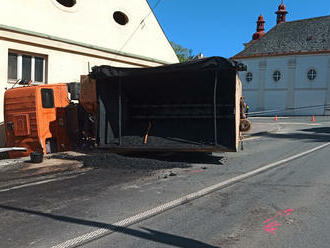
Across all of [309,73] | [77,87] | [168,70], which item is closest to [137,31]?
[77,87]

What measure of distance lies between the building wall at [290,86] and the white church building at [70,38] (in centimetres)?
3005

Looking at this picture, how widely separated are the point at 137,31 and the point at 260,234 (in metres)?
14.3

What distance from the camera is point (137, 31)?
1630 centimetres

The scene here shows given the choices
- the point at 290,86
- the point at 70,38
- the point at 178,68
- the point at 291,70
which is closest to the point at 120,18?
the point at 70,38

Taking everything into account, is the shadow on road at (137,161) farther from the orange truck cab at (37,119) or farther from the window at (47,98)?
the window at (47,98)

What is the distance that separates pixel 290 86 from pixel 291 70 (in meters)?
2.12

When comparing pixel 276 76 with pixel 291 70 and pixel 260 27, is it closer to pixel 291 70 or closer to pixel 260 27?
pixel 291 70

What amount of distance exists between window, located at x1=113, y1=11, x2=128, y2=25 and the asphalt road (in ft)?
36.1

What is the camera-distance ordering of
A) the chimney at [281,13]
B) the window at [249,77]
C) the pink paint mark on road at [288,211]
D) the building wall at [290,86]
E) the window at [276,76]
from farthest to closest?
the chimney at [281,13]
the window at [249,77]
the window at [276,76]
the building wall at [290,86]
the pink paint mark on road at [288,211]

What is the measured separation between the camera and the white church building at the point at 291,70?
40625 mm

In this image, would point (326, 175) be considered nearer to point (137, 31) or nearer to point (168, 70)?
point (168, 70)

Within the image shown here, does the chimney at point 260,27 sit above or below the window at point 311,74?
above

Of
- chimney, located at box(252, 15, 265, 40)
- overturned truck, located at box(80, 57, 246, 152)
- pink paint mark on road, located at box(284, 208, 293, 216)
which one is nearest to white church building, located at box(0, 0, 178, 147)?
overturned truck, located at box(80, 57, 246, 152)

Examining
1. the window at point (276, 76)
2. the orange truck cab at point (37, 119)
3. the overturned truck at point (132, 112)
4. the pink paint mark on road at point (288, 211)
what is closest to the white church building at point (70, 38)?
the orange truck cab at point (37, 119)
